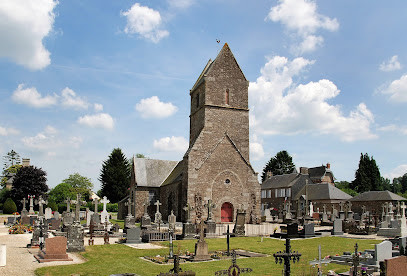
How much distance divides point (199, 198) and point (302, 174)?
107 ft

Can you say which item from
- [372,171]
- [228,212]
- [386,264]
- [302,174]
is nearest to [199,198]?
[228,212]

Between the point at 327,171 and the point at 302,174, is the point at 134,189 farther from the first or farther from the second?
the point at 327,171

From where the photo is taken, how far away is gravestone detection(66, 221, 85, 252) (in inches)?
632

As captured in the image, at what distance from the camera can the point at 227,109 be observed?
34500 millimetres

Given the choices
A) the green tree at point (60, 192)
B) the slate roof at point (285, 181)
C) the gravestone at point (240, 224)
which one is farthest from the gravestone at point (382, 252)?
the green tree at point (60, 192)

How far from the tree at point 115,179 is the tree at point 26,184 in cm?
1155

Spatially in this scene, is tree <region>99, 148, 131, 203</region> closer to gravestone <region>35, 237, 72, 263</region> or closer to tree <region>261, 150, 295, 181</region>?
tree <region>261, 150, 295, 181</region>

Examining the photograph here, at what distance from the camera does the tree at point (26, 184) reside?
165 ft

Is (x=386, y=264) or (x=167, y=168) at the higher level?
(x=167, y=168)

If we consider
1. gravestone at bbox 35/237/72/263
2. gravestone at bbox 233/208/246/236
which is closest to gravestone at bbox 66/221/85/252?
gravestone at bbox 35/237/72/263

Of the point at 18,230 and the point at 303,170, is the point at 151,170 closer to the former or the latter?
the point at 18,230

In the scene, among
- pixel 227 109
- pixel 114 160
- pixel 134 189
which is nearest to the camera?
pixel 227 109

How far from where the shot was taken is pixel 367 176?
223ft

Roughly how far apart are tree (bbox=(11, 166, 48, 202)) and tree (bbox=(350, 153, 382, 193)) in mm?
56241
